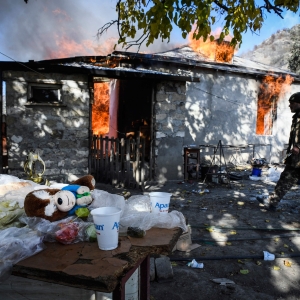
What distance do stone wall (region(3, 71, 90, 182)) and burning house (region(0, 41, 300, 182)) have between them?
0.02m

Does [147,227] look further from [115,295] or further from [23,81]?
[23,81]

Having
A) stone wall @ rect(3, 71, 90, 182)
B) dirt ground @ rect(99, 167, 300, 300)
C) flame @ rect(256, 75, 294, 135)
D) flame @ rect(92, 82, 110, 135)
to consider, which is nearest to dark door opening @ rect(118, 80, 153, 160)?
flame @ rect(92, 82, 110, 135)

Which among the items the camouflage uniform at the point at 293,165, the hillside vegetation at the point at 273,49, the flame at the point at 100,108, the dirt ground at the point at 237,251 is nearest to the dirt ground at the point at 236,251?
the dirt ground at the point at 237,251

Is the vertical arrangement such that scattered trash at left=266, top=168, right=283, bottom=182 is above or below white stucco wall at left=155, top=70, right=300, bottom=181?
below

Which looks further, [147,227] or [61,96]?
[61,96]

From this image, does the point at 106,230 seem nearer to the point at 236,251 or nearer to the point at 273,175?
the point at 236,251

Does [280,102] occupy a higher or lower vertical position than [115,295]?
higher

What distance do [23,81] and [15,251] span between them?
20.8 ft

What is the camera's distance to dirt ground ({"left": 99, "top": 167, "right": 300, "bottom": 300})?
9.76 ft

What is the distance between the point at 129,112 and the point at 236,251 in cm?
989

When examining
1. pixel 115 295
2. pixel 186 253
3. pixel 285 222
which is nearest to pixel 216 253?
pixel 186 253

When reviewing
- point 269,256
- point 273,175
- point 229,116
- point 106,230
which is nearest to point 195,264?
point 269,256

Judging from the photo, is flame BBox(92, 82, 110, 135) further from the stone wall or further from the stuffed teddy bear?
the stuffed teddy bear

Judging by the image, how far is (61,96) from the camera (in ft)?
24.0
